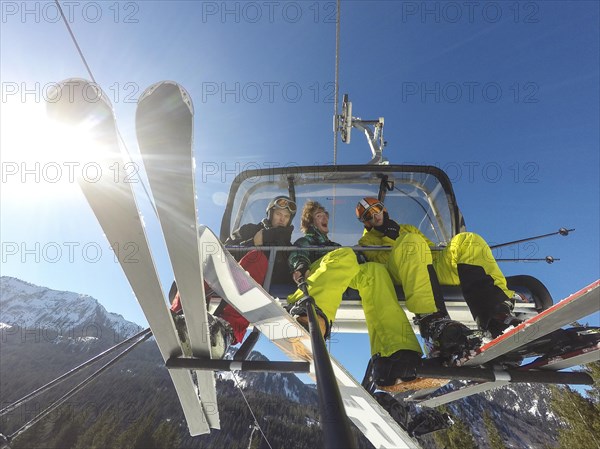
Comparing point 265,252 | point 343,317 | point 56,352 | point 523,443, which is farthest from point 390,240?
point 56,352

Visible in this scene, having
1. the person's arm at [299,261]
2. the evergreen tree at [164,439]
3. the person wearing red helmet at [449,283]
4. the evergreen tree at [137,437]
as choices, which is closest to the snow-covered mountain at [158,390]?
the evergreen tree at [164,439]

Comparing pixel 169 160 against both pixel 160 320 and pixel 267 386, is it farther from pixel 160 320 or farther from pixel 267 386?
pixel 267 386

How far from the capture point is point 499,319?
218 cm

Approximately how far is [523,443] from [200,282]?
127878 millimetres

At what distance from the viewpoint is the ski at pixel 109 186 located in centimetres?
115

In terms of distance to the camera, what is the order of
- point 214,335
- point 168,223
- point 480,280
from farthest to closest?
point 480,280
point 214,335
point 168,223

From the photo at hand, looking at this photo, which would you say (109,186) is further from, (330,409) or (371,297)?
(371,297)

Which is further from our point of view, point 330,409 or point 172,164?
point 172,164

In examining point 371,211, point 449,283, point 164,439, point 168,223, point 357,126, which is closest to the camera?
point 168,223

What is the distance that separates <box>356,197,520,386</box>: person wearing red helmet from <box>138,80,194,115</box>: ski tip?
175 centimetres

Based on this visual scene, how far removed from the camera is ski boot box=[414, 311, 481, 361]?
1.89 m

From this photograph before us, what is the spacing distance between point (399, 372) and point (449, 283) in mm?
1485

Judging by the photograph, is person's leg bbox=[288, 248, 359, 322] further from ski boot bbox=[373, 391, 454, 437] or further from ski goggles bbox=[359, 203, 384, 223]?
ski goggles bbox=[359, 203, 384, 223]

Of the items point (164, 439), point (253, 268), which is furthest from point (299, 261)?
point (164, 439)
